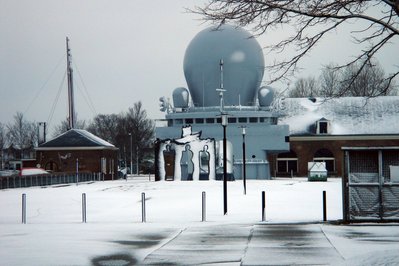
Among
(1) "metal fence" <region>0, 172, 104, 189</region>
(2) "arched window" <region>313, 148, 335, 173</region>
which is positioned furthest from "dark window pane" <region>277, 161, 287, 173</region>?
(1) "metal fence" <region>0, 172, 104, 189</region>

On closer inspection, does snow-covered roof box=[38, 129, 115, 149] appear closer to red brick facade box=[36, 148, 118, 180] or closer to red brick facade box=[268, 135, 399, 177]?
red brick facade box=[36, 148, 118, 180]

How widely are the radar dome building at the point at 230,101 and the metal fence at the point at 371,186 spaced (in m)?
42.3

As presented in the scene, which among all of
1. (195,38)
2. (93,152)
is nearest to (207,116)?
(195,38)

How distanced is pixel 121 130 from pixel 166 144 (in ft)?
225

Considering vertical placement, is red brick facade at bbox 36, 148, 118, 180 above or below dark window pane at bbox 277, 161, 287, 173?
above

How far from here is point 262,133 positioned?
68.4 metres

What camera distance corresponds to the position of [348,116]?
78.4m

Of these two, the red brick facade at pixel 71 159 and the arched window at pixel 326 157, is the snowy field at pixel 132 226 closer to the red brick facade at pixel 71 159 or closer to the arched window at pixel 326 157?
the red brick facade at pixel 71 159

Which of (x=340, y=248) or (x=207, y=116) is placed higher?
(x=207, y=116)

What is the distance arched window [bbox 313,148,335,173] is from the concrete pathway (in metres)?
59.6

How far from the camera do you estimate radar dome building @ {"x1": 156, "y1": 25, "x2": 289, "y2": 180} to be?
66.1 metres

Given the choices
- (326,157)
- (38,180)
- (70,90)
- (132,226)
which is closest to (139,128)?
(70,90)

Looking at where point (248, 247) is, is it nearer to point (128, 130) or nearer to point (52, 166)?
point (52, 166)

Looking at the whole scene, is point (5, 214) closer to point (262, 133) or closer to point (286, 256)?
point (286, 256)
